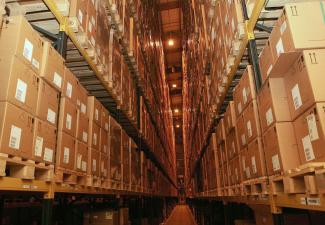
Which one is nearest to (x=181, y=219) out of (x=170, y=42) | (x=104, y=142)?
(x=170, y=42)

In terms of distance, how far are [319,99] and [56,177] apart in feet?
8.22

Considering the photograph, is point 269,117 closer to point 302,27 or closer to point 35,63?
point 302,27

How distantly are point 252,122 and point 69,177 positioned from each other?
2.31 metres

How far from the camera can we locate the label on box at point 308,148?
230 centimetres

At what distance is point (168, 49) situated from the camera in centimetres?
2345

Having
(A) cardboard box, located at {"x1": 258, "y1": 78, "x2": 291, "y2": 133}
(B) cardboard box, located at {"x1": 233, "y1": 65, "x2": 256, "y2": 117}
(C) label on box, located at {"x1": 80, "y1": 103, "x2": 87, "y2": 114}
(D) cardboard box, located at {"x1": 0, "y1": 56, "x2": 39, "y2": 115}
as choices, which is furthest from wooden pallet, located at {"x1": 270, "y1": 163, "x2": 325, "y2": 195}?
(C) label on box, located at {"x1": 80, "y1": 103, "x2": 87, "y2": 114}

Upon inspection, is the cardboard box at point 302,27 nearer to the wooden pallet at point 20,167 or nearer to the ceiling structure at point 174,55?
the wooden pallet at point 20,167

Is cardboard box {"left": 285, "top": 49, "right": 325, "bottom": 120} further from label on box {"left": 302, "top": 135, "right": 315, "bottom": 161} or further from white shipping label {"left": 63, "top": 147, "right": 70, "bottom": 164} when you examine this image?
white shipping label {"left": 63, "top": 147, "right": 70, "bottom": 164}

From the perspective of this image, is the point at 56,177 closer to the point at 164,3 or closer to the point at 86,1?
the point at 86,1

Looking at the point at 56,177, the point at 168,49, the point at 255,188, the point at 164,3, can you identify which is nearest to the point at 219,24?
the point at 255,188

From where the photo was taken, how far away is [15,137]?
235cm

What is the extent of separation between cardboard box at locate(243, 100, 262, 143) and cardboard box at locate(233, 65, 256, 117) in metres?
0.09

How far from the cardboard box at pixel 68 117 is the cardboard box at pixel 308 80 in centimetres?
239

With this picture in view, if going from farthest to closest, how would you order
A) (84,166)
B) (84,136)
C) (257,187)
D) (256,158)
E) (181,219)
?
1. (181,219)
2. (84,136)
3. (84,166)
4. (257,187)
5. (256,158)
